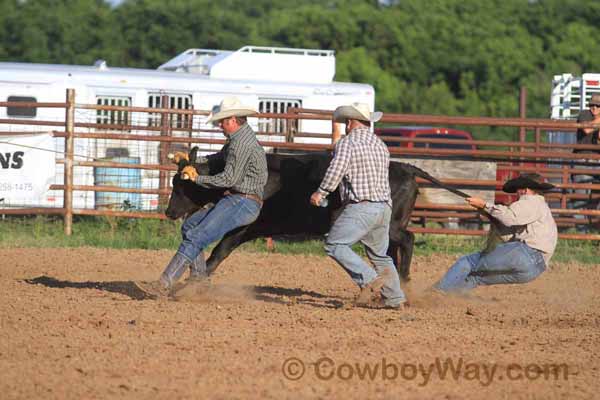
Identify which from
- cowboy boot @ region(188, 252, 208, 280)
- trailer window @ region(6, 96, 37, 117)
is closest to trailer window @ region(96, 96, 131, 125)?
trailer window @ region(6, 96, 37, 117)

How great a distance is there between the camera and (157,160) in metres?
14.9

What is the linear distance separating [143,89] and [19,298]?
7.85 m

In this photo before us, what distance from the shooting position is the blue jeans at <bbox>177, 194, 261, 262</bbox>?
834 centimetres

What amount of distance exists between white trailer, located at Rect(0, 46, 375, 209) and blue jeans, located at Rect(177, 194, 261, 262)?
20.1 ft

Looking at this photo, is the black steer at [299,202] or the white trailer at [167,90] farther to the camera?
the white trailer at [167,90]

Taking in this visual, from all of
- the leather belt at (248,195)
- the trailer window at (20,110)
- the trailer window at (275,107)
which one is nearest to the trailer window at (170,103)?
the trailer window at (275,107)

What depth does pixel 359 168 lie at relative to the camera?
25.9 feet

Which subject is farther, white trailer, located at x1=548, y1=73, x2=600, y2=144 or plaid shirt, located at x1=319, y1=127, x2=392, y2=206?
white trailer, located at x1=548, y1=73, x2=600, y2=144

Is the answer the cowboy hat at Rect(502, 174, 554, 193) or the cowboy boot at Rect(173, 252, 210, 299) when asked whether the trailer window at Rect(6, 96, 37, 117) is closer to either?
the cowboy boot at Rect(173, 252, 210, 299)

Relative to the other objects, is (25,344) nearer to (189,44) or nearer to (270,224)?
(270,224)

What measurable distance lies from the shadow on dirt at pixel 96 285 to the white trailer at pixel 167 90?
4.35 m

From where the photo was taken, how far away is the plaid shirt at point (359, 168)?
780cm
